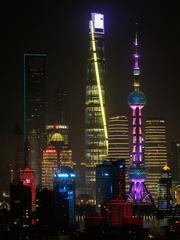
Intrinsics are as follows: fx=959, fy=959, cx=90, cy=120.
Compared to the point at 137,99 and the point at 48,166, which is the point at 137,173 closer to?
the point at 137,99

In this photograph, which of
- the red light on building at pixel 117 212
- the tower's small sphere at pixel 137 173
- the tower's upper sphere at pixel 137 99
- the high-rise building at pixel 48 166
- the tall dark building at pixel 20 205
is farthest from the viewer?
the high-rise building at pixel 48 166

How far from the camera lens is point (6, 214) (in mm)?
37906

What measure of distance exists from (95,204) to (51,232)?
2002 cm

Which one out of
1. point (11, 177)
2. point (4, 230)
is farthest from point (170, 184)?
point (4, 230)

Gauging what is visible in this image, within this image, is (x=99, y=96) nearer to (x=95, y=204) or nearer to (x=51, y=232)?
(x=95, y=204)

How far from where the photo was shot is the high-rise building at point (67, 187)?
4463 centimetres

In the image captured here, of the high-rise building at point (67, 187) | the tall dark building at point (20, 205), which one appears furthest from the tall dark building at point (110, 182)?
the tall dark building at point (20, 205)

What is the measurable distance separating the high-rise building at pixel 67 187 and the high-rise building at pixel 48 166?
4809 mm

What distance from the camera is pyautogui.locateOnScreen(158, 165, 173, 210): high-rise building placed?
56.8m

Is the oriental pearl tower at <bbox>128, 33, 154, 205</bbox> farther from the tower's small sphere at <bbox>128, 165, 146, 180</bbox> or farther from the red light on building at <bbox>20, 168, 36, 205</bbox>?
the red light on building at <bbox>20, 168, 36, 205</bbox>

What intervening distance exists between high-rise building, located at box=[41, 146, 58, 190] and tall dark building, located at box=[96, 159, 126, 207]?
4.72 metres

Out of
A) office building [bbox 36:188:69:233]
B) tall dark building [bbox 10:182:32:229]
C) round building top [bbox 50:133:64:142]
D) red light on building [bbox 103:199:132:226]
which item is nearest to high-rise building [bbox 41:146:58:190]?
round building top [bbox 50:133:64:142]

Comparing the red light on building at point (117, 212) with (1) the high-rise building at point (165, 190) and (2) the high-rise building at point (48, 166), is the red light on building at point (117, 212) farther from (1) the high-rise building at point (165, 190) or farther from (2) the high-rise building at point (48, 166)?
(2) the high-rise building at point (48, 166)

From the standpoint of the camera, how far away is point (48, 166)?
60.1 metres
